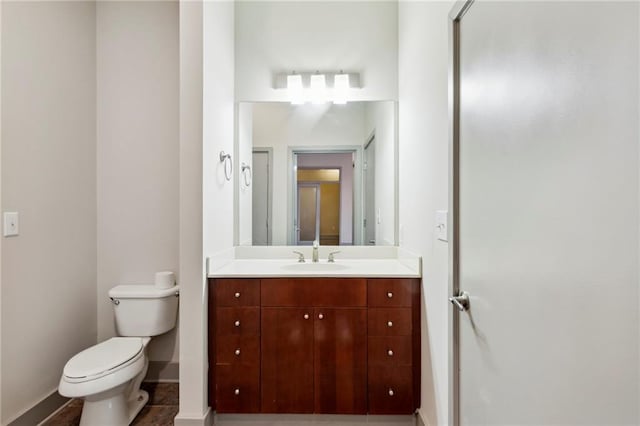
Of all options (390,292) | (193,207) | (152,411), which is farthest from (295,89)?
(152,411)

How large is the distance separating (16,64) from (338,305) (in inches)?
84.1

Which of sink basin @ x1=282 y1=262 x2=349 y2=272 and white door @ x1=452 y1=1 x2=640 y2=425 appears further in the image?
sink basin @ x1=282 y1=262 x2=349 y2=272

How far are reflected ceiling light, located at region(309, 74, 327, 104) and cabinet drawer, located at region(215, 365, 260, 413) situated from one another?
1810mm

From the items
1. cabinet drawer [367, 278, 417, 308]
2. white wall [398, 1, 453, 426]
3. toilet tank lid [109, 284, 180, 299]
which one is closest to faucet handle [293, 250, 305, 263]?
cabinet drawer [367, 278, 417, 308]

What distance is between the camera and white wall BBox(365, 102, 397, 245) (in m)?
2.20

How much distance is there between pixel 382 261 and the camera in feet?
7.11

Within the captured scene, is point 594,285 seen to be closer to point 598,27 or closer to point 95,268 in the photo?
point 598,27

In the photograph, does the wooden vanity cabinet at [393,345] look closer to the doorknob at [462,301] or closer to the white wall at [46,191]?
the doorknob at [462,301]

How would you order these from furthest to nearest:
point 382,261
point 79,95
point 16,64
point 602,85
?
1. point 382,261
2. point 79,95
3. point 16,64
4. point 602,85

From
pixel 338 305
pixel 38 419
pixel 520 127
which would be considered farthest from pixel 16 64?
pixel 520 127

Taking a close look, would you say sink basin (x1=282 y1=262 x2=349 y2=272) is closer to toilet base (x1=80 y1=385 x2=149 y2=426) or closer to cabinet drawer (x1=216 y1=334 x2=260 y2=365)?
cabinet drawer (x1=216 y1=334 x2=260 y2=365)

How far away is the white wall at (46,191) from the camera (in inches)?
62.7

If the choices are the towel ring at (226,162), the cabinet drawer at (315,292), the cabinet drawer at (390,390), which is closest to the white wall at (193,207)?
the towel ring at (226,162)

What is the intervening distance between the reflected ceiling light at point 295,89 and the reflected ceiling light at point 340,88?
244mm
